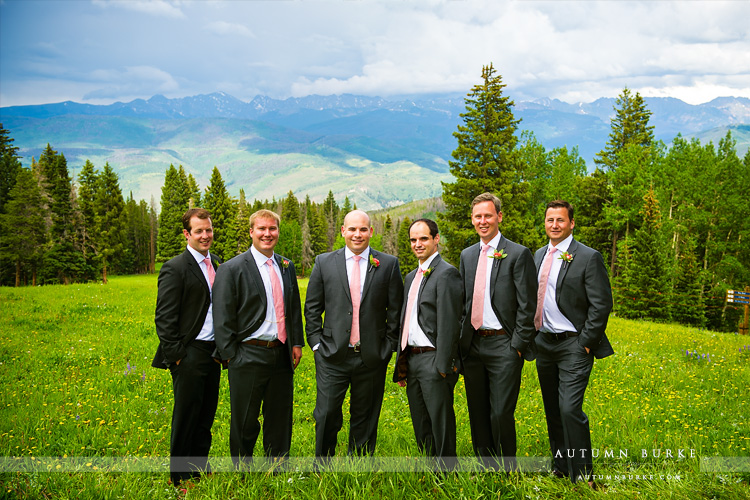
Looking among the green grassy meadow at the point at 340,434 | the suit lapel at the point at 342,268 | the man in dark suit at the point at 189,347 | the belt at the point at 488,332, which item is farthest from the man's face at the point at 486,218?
the man in dark suit at the point at 189,347

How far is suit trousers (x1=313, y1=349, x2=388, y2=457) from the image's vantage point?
5172 millimetres

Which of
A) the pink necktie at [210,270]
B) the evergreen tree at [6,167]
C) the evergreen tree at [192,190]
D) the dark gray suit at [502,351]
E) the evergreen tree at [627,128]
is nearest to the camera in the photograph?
the dark gray suit at [502,351]

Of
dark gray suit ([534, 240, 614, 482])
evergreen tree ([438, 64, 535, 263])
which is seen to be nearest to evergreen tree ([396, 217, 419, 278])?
evergreen tree ([438, 64, 535, 263])

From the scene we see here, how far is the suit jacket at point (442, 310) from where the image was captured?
482 centimetres

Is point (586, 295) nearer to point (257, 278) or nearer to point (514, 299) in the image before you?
point (514, 299)

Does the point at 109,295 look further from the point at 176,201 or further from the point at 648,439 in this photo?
the point at 176,201

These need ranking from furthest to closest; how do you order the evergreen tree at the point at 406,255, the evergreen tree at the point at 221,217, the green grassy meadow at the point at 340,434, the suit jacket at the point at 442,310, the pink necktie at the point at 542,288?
the evergreen tree at the point at 406,255 < the evergreen tree at the point at 221,217 < the pink necktie at the point at 542,288 < the suit jacket at the point at 442,310 < the green grassy meadow at the point at 340,434

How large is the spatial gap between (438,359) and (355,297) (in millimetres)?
1207

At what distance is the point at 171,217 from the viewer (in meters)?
66.2

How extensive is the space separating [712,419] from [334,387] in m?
6.29

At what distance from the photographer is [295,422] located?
24.8 feet

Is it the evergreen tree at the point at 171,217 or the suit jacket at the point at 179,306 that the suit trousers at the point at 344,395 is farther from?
the evergreen tree at the point at 171,217

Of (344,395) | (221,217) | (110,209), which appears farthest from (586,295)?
(110,209)

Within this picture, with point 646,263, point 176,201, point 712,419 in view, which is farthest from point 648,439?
point 176,201
